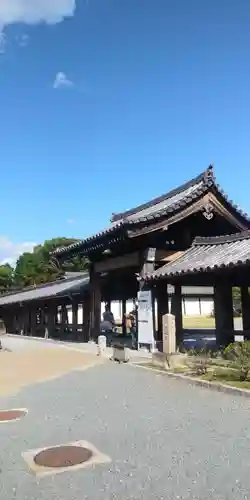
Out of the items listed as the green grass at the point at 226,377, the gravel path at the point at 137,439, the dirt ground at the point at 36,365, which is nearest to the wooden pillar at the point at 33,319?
the dirt ground at the point at 36,365

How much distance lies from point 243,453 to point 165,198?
17472mm

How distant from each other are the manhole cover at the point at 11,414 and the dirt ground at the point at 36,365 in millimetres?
2002

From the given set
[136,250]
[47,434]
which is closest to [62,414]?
[47,434]

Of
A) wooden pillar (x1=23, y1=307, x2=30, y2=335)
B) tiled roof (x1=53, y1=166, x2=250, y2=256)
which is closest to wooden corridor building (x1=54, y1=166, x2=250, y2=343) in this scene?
tiled roof (x1=53, y1=166, x2=250, y2=256)

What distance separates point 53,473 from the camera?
16.9 feet

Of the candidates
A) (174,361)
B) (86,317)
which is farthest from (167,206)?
(86,317)

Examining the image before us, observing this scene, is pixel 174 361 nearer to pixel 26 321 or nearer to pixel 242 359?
pixel 242 359

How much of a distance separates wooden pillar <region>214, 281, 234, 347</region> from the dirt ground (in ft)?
13.3

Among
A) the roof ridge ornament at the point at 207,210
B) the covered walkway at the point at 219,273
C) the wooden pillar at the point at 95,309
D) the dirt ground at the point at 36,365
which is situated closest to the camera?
the dirt ground at the point at 36,365

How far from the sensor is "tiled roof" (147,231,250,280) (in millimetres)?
12766

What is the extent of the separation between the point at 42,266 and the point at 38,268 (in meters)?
0.87

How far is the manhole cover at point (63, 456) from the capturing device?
5.46m

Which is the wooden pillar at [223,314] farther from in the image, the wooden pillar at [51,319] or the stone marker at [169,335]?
the wooden pillar at [51,319]

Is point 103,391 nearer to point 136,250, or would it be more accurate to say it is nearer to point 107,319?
point 136,250
